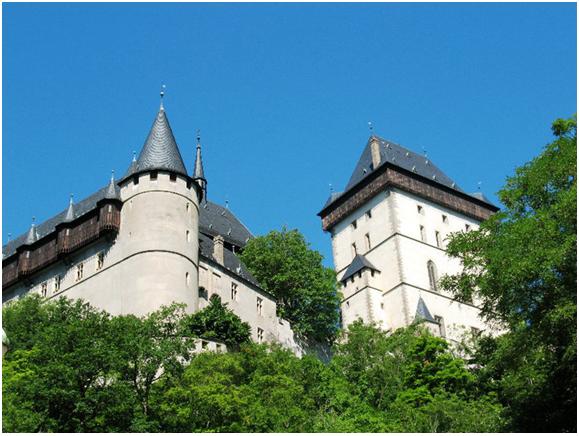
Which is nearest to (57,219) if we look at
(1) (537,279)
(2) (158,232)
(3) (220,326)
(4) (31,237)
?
(4) (31,237)

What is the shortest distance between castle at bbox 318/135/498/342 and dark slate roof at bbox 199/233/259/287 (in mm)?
8713

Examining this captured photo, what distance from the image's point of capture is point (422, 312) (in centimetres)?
6066

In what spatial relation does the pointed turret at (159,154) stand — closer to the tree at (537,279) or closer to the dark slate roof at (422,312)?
the dark slate roof at (422,312)

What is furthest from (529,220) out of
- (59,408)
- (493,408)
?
(59,408)

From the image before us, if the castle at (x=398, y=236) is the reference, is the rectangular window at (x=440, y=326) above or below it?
below

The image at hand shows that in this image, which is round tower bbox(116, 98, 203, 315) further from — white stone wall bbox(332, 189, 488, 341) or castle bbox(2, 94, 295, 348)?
white stone wall bbox(332, 189, 488, 341)

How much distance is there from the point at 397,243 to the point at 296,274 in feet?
28.2

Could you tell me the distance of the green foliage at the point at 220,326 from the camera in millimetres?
43812

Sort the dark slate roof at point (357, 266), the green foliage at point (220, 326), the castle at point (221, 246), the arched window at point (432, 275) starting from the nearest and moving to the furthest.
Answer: the green foliage at point (220, 326) < the castle at point (221, 246) < the dark slate roof at point (357, 266) < the arched window at point (432, 275)

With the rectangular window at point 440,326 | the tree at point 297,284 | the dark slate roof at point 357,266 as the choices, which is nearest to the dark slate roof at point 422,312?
the rectangular window at point 440,326

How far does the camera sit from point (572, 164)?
2686cm

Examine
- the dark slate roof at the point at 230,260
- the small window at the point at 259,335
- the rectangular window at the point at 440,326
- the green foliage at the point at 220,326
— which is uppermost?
the dark slate roof at the point at 230,260

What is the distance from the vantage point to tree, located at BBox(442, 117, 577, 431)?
81.7ft

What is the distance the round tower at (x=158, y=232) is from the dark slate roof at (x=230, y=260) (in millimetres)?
3236
